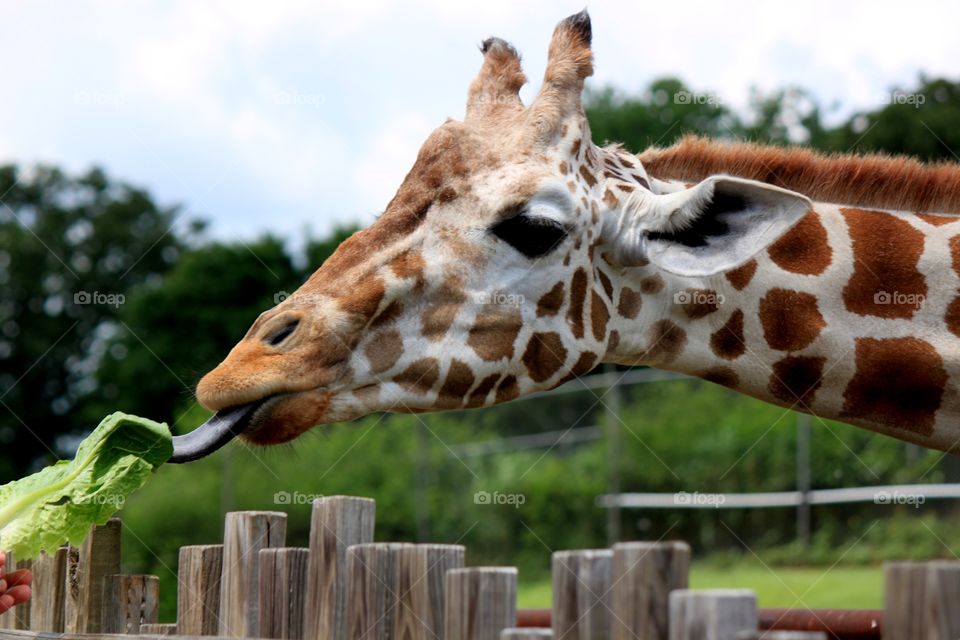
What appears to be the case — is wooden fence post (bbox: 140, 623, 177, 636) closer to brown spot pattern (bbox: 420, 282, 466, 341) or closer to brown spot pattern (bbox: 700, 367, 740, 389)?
brown spot pattern (bbox: 420, 282, 466, 341)

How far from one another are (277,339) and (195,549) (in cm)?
79

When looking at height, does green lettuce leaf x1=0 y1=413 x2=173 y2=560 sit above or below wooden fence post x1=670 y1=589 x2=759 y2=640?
above

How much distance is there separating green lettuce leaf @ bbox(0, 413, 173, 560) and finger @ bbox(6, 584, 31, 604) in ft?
0.74

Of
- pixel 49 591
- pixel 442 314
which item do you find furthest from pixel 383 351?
pixel 49 591

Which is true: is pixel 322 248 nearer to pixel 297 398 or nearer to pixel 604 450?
pixel 604 450

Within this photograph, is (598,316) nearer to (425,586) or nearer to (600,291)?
(600,291)

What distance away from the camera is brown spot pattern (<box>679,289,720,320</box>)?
4574 mm

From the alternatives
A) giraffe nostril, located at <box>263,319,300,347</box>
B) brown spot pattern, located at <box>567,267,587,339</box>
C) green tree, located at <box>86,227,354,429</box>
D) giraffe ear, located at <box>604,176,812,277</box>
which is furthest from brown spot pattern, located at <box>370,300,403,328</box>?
green tree, located at <box>86,227,354,429</box>

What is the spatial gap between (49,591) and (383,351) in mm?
1603

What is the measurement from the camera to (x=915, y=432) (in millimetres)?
4477

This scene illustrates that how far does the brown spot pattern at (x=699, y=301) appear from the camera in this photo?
457 cm

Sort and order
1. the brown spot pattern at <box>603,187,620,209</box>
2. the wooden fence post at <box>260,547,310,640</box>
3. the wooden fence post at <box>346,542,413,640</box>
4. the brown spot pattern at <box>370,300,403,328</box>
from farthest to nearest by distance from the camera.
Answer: the brown spot pattern at <box>603,187,620,209</box>
the brown spot pattern at <box>370,300,403,328</box>
the wooden fence post at <box>260,547,310,640</box>
the wooden fence post at <box>346,542,413,640</box>

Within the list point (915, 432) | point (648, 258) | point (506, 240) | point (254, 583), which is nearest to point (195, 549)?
point (254, 583)

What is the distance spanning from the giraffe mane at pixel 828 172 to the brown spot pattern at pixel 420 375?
4.29 ft
